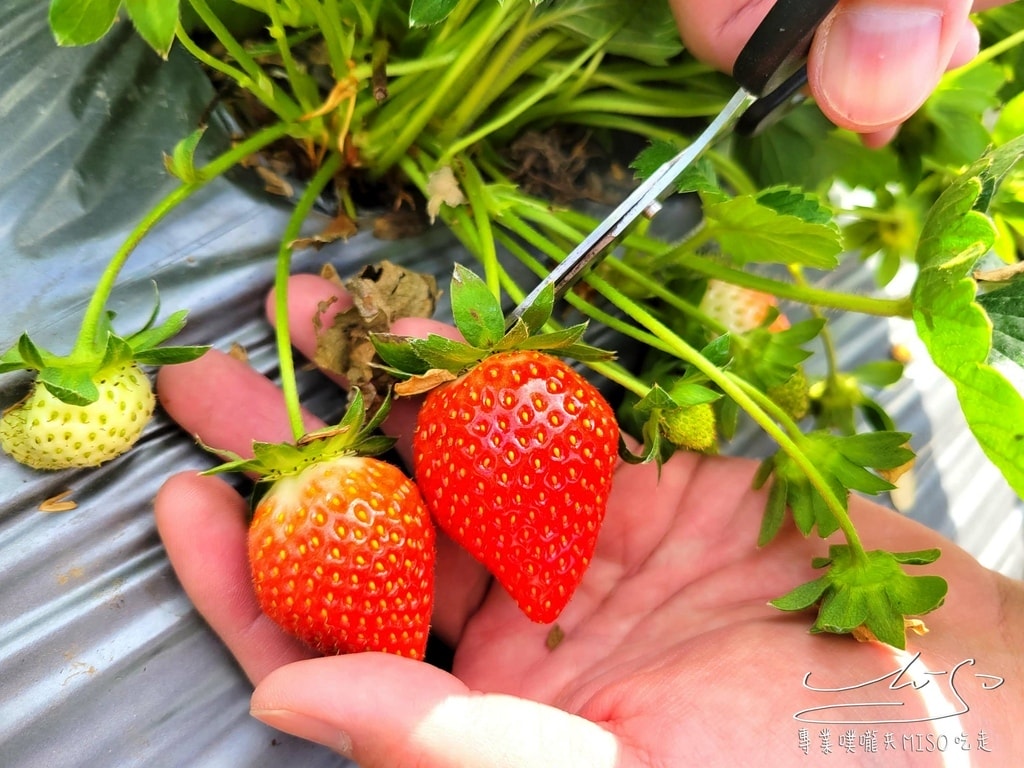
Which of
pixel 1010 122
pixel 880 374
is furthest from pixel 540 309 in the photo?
pixel 1010 122

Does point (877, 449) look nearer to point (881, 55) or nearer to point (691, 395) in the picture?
point (691, 395)

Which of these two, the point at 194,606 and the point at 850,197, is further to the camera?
the point at 850,197

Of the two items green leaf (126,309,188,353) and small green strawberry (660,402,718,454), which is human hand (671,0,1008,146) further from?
green leaf (126,309,188,353)

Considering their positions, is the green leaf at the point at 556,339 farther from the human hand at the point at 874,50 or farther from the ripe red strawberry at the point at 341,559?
the human hand at the point at 874,50

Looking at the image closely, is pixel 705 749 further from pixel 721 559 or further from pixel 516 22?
pixel 516 22

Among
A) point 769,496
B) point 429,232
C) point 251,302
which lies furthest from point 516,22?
point 769,496

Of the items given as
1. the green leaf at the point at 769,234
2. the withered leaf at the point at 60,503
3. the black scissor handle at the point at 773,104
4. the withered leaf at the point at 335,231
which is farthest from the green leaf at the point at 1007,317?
the withered leaf at the point at 60,503

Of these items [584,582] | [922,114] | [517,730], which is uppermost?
[922,114]
